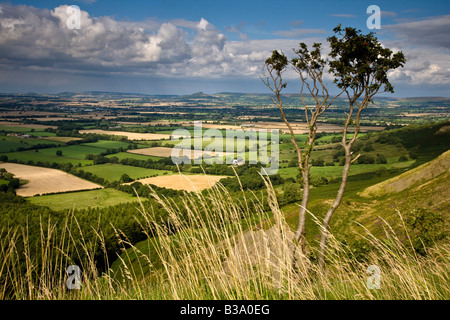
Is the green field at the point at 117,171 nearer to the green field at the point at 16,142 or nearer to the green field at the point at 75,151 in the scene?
the green field at the point at 75,151

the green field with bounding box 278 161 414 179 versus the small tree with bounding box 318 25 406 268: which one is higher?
the small tree with bounding box 318 25 406 268

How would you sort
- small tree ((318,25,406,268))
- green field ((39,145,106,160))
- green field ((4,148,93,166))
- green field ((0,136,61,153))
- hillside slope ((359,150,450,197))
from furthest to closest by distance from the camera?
green field ((0,136,61,153)) → green field ((39,145,106,160)) → green field ((4,148,93,166)) → hillside slope ((359,150,450,197)) → small tree ((318,25,406,268))

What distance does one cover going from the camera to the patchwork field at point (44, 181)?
225 ft

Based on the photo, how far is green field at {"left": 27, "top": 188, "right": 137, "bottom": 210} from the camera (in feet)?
200

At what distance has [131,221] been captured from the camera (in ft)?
141

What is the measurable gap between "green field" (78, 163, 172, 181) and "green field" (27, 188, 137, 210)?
7026 millimetres

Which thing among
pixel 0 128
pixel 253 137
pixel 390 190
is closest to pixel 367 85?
pixel 390 190

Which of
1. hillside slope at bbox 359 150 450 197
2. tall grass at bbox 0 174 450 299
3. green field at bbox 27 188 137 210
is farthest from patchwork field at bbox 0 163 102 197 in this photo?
tall grass at bbox 0 174 450 299

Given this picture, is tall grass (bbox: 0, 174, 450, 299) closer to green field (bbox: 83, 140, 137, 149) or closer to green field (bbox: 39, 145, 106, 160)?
green field (bbox: 39, 145, 106, 160)

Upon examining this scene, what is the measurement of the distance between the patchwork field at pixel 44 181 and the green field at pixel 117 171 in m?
4.66

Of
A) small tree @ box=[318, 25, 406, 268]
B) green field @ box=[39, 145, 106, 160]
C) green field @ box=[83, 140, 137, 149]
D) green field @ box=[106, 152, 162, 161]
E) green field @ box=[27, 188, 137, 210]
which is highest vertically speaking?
small tree @ box=[318, 25, 406, 268]

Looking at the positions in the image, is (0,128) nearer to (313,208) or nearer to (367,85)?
(313,208)
